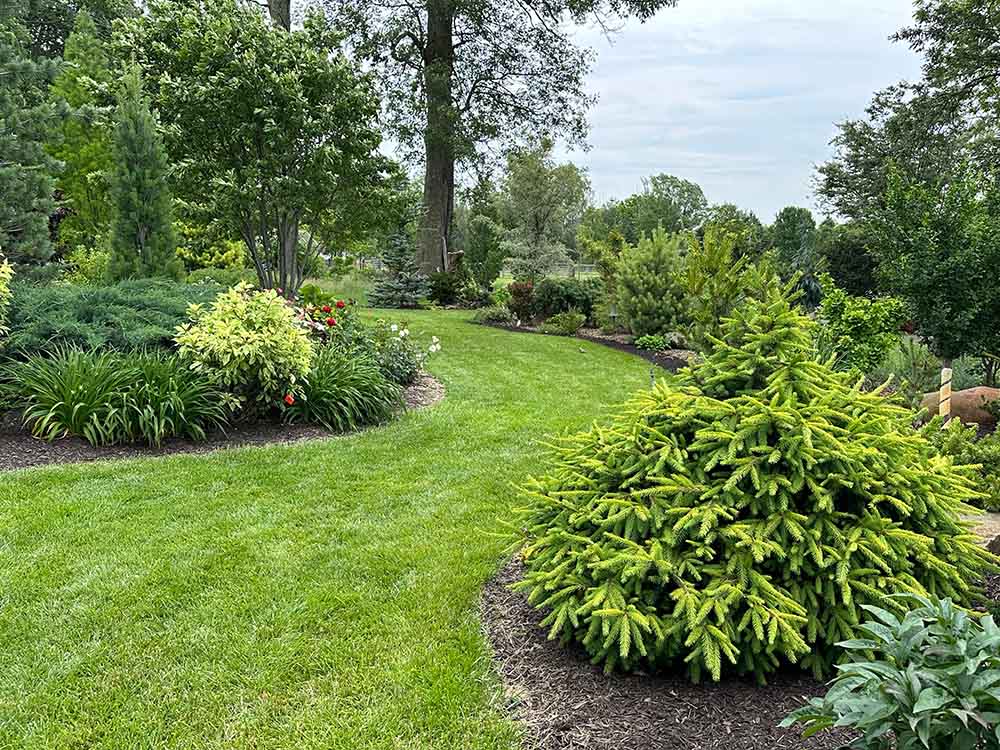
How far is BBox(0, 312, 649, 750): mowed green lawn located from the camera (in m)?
2.28

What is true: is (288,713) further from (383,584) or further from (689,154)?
(689,154)

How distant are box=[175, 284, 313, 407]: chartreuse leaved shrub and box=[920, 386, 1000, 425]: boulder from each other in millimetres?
5756

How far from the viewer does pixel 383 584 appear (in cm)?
321

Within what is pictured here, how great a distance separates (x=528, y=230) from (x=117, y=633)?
22.8 meters

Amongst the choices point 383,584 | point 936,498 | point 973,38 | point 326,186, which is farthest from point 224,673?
point 973,38

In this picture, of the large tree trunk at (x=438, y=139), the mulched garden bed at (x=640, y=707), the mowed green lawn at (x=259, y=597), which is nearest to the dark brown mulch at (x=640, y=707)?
the mulched garden bed at (x=640, y=707)

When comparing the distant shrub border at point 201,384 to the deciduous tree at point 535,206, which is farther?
the deciduous tree at point 535,206

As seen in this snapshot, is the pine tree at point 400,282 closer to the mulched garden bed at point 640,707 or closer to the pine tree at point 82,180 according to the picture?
the pine tree at point 82,180

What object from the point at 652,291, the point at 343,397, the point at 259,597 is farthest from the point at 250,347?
the point at 652,291

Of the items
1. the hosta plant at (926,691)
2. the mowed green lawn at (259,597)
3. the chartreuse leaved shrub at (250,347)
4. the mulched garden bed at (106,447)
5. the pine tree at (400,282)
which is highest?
the pine tree at (400,282)

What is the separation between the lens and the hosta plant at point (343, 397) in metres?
5.93

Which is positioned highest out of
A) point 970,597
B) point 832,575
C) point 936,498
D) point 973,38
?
point 973,38

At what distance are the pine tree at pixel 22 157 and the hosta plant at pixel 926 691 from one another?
28.8 feet

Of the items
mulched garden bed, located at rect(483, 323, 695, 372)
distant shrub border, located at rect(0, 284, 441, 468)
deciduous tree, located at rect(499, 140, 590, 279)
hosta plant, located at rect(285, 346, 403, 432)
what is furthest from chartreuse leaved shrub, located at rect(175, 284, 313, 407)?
deciduous tree, located at rect(499, 140, 590, 279)
